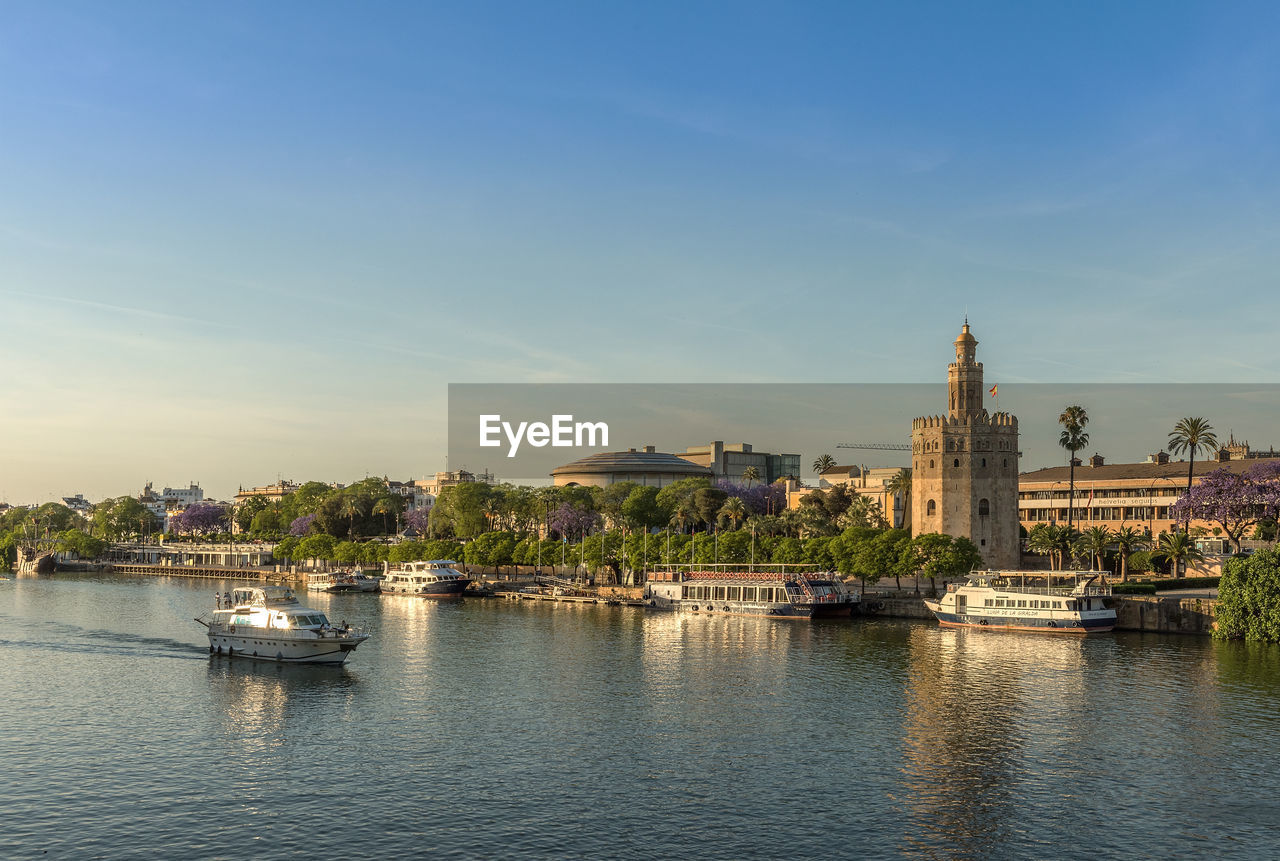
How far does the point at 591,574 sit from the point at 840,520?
37106 mm

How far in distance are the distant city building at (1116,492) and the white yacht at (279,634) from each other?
367 ft

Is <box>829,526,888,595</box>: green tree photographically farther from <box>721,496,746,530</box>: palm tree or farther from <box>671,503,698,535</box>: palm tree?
<box>671,503,698,535</box>: palm tree

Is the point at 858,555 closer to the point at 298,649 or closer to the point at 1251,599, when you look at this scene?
the point at 1251,599

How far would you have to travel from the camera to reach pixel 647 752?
49688 mm

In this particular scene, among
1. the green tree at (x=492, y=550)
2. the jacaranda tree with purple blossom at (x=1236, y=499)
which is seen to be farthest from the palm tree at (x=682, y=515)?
the jacaranda tree with purple blossom at (x=1236, y=499)

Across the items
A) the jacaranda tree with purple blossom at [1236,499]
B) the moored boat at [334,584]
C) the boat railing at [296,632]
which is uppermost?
the jacaranda tree with purple blossom at [1236,499]

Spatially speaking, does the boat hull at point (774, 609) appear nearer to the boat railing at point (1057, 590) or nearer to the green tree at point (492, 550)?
the boat railing at point (1057, 590)

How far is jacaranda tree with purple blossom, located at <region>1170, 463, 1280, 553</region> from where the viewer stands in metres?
111

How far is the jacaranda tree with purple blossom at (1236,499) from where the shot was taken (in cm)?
11088

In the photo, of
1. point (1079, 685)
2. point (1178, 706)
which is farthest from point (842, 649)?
point (1178, 706)

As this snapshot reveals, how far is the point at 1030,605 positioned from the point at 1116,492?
6534cm

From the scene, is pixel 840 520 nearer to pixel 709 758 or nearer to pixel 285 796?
pixel 709 758

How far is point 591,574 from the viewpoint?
165 metres

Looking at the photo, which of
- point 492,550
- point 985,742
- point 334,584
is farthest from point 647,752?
point 334,584
